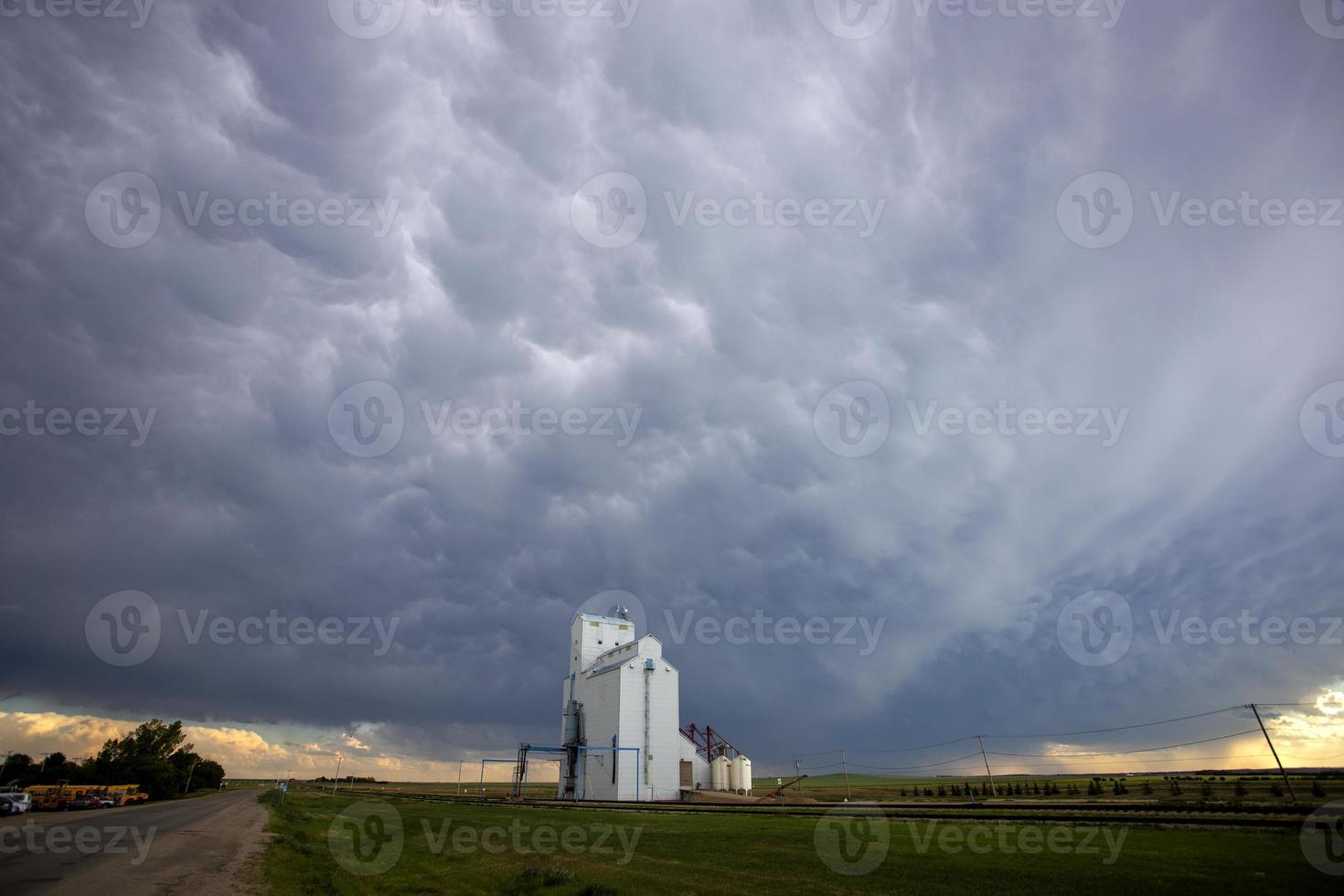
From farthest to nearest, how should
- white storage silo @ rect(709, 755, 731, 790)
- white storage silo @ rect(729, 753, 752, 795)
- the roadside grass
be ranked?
1. white storage silo @ rect(709, 755, 731, 790)
2. white storage silo @ rect(729, 753, 752, 795)
3. the roadside grass

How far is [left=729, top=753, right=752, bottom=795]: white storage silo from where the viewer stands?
77.5 meters

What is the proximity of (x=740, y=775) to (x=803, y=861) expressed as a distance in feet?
210

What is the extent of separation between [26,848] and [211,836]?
405 inches

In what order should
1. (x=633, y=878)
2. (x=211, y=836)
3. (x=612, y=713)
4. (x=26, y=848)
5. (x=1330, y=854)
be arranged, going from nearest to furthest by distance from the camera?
(x=1330, y=854) < (x=633, y=878) < (x=26, y=848) < (x=211, y=836) < (x=612, y=713)

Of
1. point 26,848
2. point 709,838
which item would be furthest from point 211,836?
point 709,838

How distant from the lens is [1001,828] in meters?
25.1

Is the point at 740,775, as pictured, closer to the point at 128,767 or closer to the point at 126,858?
the point at 126,858

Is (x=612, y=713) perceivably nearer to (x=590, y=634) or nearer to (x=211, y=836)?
(x=590, y=634)

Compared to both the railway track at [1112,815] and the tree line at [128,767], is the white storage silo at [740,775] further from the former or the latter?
the tree line at [128,767]

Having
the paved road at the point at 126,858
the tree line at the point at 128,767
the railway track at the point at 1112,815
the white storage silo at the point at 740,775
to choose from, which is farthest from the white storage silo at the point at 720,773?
the tree line at the point at 128,767

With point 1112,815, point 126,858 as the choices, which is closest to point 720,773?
point 1112,815

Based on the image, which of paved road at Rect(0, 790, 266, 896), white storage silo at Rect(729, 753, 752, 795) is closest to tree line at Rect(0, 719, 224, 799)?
paved road at Rect(0, 790, 266, 896)

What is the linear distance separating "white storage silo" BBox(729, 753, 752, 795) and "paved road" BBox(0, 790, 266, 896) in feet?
177

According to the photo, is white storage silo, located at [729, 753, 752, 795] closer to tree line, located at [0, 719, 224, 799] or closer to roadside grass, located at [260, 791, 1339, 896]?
roadside grass, located at [260, 791, 1339, 896]
